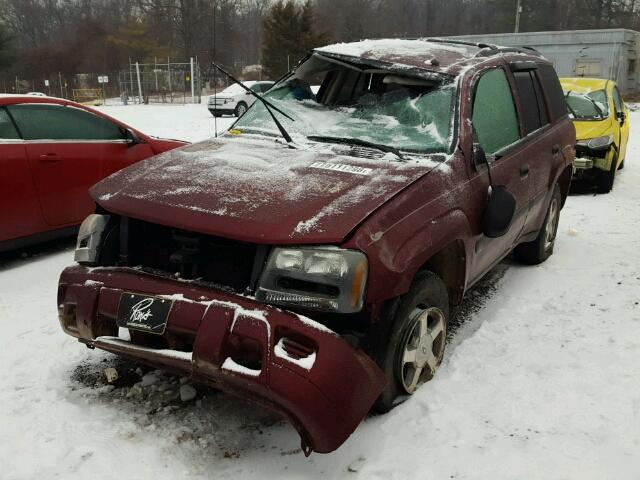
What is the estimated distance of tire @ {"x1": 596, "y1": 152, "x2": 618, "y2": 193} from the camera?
28.0 feet

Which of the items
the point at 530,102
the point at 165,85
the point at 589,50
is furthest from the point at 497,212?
the point at 589,50

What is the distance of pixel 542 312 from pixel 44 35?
274 feet

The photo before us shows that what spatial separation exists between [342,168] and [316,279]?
0.84 metres

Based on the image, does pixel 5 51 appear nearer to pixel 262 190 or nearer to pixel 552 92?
pixel 552 92

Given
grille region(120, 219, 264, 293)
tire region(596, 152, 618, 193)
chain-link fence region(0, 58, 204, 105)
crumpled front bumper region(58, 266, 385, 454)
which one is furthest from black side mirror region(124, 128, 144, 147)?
chain-link fence region(0, 58, 204, 105)

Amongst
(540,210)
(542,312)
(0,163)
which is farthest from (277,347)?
(0,163)

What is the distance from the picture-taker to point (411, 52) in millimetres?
4020

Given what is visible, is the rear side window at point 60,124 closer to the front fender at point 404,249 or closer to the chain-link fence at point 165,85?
the front fender at point 404,249

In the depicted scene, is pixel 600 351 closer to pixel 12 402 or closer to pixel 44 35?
pixel 12 402

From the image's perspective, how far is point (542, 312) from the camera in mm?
4340

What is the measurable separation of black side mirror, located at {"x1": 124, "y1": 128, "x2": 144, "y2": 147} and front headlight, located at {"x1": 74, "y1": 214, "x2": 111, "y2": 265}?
10.2ft

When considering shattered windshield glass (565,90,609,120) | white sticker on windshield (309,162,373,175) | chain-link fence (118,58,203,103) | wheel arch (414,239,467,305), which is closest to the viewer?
white sticker on windshield (309,162,373,175)

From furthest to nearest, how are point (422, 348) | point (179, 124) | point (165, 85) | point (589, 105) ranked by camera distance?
point (165, 85) → point (179, 124) → point (589, 105) → point (422, 348)

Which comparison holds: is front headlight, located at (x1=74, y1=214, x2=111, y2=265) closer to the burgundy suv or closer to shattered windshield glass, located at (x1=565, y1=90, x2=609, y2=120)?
the burgundy suv
